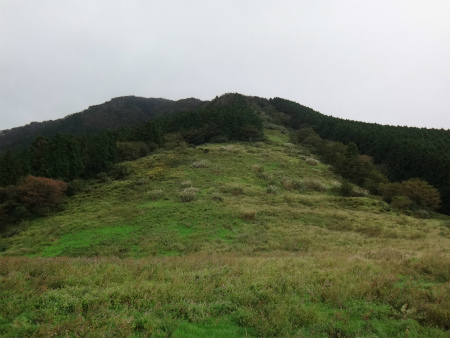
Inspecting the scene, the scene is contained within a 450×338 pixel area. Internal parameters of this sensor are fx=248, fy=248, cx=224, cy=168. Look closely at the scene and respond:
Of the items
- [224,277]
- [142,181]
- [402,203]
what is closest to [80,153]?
[142,181]

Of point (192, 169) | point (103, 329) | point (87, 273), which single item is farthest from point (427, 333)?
point (192, 169)

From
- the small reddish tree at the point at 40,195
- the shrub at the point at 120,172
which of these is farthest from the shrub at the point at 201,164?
the small reddish tree at the point at 40,195

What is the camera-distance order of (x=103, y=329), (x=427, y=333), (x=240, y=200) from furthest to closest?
(x=240, y=200), (x=427, y=333), (x=103, y=329)

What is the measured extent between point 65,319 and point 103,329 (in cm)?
138

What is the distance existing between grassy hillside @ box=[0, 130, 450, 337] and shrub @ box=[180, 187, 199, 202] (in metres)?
3.60

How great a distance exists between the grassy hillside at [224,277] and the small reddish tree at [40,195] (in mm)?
5403

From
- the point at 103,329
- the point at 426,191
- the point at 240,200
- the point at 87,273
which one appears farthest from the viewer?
the point at 426,191

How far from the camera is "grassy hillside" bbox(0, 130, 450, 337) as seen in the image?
6.11m

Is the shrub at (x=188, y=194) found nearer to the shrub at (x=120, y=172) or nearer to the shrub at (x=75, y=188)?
the shrub at (x=120, y=172)

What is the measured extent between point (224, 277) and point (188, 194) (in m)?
22.9

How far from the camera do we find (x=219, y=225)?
23.2 metres

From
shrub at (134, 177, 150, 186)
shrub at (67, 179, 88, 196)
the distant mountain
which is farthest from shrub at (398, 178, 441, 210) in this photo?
the distant mountain

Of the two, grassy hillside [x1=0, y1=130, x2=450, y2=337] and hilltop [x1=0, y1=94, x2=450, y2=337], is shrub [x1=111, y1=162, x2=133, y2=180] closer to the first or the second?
hilltop [x1=0, y1=94, x2=450, y2=337]

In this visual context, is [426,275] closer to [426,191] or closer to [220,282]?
[220,282]
